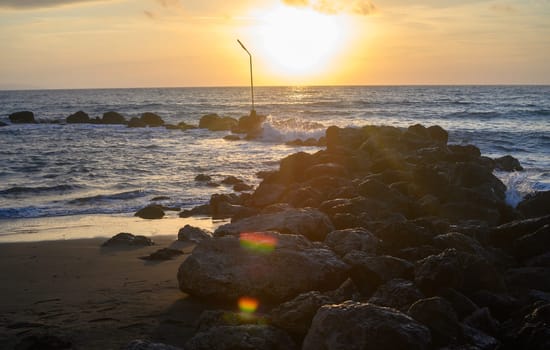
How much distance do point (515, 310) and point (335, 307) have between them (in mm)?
1797

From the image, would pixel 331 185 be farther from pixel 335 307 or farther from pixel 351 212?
pixel 335 307

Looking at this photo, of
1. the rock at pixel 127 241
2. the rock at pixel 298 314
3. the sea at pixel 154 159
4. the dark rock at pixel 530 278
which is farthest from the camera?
the sea at pixel 154 159

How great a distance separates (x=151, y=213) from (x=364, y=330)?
27.0ft

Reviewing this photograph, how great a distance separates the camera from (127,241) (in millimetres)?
9148

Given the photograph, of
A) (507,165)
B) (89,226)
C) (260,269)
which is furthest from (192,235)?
(507,165)

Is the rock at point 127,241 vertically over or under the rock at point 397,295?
under

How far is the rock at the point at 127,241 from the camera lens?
906 cm

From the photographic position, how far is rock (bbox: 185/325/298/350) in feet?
14.1

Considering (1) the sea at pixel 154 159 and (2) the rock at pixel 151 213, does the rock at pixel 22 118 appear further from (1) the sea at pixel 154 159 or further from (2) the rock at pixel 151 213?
(2) the rock at pixel 151 213

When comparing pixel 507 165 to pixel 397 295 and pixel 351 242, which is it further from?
pixel 397 295

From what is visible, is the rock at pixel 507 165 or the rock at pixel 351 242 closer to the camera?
the rock at pixel 351 242

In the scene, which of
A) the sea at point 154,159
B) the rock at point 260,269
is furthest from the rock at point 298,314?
the sea at point 154,159

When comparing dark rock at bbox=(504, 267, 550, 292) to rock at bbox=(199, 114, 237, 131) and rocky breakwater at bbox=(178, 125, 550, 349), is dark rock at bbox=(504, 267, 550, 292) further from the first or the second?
rock at bbox=(199, 114, 237, 131)

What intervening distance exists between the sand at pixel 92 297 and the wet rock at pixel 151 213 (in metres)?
2.66
